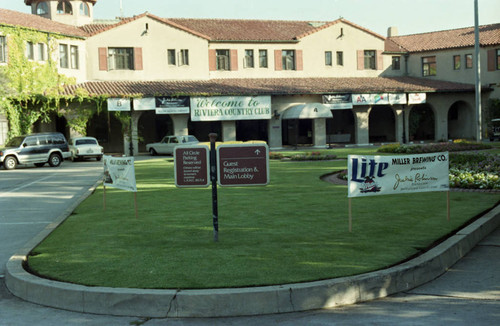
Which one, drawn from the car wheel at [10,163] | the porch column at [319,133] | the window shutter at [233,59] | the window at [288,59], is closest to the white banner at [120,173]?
the car wheel at [10,163]

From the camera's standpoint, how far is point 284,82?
47.2 meters

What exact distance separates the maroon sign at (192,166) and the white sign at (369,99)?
38.9m

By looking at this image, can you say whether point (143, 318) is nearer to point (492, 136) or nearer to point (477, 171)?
point (477, 171)

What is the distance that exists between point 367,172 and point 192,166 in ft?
8.91

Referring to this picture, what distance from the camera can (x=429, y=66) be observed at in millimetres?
53000

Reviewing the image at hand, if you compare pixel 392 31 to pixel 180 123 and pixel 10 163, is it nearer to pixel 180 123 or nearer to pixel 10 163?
pixel 180 123

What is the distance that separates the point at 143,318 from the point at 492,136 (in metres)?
45.3

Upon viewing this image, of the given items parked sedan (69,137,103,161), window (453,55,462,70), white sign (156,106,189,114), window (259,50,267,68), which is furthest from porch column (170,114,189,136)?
window (453,55,462,70)

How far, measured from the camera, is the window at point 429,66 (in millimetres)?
52719

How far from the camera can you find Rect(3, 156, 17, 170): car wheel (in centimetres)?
3120

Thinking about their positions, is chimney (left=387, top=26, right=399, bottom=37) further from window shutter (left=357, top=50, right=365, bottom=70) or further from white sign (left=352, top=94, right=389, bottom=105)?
white sign (left=352, top=94, right=389, bottom=105)

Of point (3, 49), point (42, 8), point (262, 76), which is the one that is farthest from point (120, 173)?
point (42, 8)

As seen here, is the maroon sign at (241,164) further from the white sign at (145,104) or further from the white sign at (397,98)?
the white sign at (397,98)

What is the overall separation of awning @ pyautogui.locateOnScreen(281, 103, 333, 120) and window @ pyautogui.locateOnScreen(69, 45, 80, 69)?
15660 mm
